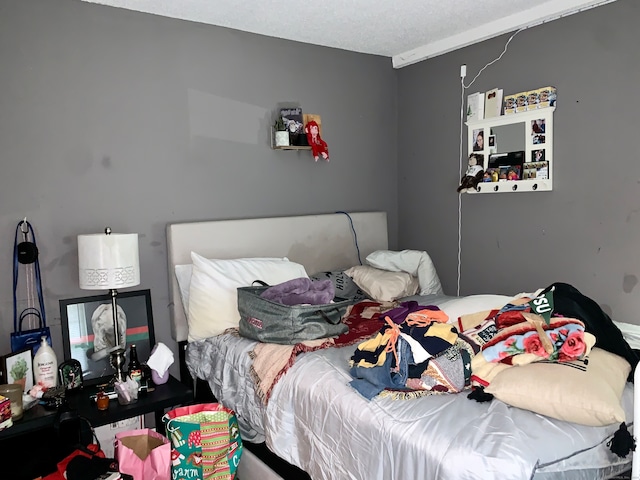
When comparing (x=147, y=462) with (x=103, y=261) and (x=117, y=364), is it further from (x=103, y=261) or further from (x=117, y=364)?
(x=103, y=261)

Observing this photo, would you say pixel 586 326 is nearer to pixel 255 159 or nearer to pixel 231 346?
pixel 231 346

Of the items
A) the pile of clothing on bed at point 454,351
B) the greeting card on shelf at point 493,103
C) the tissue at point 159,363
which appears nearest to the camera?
the pile of clothing on bed at point 454,351

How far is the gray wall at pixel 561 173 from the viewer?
2.60m

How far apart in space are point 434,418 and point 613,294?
1.65 meters

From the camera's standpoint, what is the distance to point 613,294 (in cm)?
267

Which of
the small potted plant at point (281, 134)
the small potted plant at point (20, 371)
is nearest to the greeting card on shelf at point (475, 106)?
the small potted plant at point (281, 134)

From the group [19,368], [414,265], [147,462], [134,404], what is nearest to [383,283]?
[414,265]

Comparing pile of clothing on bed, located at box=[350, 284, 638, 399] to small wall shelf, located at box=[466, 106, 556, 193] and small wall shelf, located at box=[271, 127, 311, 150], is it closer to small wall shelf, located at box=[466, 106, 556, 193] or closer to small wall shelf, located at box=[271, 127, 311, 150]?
small wall shelf, located at box=[466, 106, 556, 193]

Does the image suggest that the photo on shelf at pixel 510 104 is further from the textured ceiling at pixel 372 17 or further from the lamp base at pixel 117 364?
the lamp base at pixel 117 364

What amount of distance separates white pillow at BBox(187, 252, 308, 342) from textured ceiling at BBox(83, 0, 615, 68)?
1345 mm

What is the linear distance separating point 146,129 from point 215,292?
99cm

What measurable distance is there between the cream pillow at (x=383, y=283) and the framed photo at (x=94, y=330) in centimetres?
133

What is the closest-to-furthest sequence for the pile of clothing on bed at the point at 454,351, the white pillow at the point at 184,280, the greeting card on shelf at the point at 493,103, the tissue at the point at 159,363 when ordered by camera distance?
the pile of clothing on bed at the point at 454,351
the tissue at the point at 159,363
the white pillow at the point at 184,280
the greeting card on shelf at the point at 493,103

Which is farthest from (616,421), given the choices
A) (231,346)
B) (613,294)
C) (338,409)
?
(231,346)
